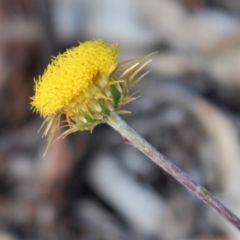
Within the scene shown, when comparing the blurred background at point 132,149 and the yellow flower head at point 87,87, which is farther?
the blurred background at point 132,149

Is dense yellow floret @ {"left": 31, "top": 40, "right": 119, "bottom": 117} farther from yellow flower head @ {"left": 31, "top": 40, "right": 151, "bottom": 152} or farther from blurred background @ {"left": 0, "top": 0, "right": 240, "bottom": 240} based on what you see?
blurred background @ {"left": 0, "top": 0, "right": 240, "bottom": 240}

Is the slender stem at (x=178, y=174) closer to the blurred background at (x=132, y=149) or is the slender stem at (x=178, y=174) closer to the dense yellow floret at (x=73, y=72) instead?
the dense yellow floret at (x=73, y=72)

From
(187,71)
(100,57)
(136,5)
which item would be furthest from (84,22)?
(100,57)

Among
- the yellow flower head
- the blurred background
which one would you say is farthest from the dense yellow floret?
the blurred background

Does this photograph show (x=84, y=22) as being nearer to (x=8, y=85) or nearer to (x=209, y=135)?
(x=8, y=85)

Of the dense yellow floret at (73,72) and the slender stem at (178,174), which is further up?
the dense yellow floret at (73,72)

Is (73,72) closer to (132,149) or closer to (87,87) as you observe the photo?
(87,87)

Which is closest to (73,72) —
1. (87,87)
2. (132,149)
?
(87,87)

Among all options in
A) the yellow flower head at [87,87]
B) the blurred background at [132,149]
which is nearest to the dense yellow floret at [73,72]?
the yellow flower head at [87,87]
